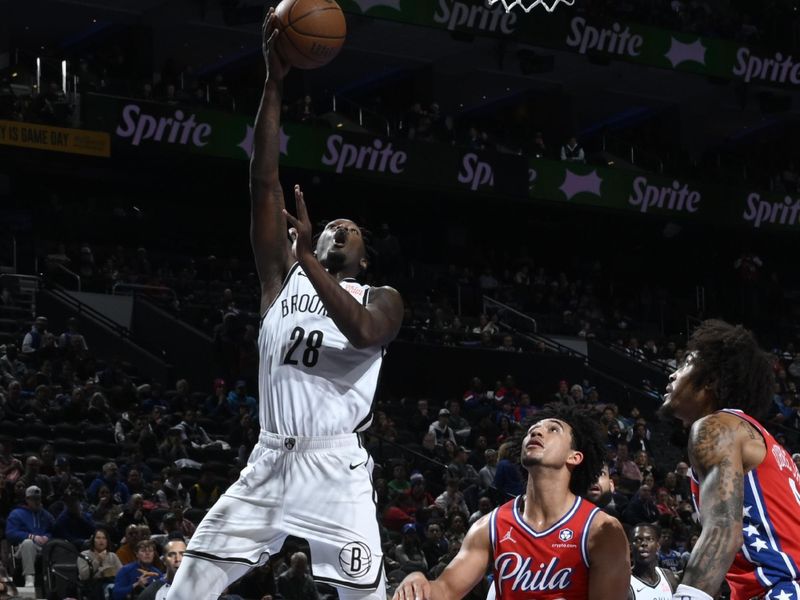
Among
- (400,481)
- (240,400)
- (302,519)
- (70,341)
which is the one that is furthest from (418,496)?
(302,519)

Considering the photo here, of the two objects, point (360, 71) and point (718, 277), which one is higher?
point (360, 71)

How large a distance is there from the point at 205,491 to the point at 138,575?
325 centimetres

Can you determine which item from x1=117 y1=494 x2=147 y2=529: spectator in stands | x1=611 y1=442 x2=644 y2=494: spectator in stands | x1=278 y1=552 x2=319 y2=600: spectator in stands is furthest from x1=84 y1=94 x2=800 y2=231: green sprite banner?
x1=278 y1=552 x2=319 y2=600: spectator in stands

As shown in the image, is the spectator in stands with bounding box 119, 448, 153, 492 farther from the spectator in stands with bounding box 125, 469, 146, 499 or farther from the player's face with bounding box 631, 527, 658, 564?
the player's face with bounding box 631, 527, 658, 564

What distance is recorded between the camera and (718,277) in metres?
35.5

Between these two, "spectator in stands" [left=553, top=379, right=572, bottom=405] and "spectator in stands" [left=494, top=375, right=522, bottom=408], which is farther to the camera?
"spectator in stands" [left=494, top=375, right=522, bottom=408]

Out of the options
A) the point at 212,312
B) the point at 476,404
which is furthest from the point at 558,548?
the point at 212,312

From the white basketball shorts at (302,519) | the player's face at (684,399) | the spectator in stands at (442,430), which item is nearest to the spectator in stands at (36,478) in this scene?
the spectator in stands at (442,430)

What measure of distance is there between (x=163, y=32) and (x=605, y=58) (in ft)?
31.5

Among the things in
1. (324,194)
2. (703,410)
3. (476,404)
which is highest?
(703,410)

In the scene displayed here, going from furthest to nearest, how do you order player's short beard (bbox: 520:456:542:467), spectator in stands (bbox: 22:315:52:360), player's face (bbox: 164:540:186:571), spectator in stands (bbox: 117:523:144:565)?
spectator in stands (bbox: 22:315:52:360)
spectator in stands (bbox: 117:523:144:565)
player's face (bbox: 164:540:186:571)
player's short beard (bbox: 520:456:542:467)

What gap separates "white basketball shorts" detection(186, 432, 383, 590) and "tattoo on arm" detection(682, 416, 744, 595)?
1.73m

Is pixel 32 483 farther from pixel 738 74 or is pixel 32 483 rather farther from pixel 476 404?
pixel 738 74

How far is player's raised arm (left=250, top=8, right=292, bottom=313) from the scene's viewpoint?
642 cm
